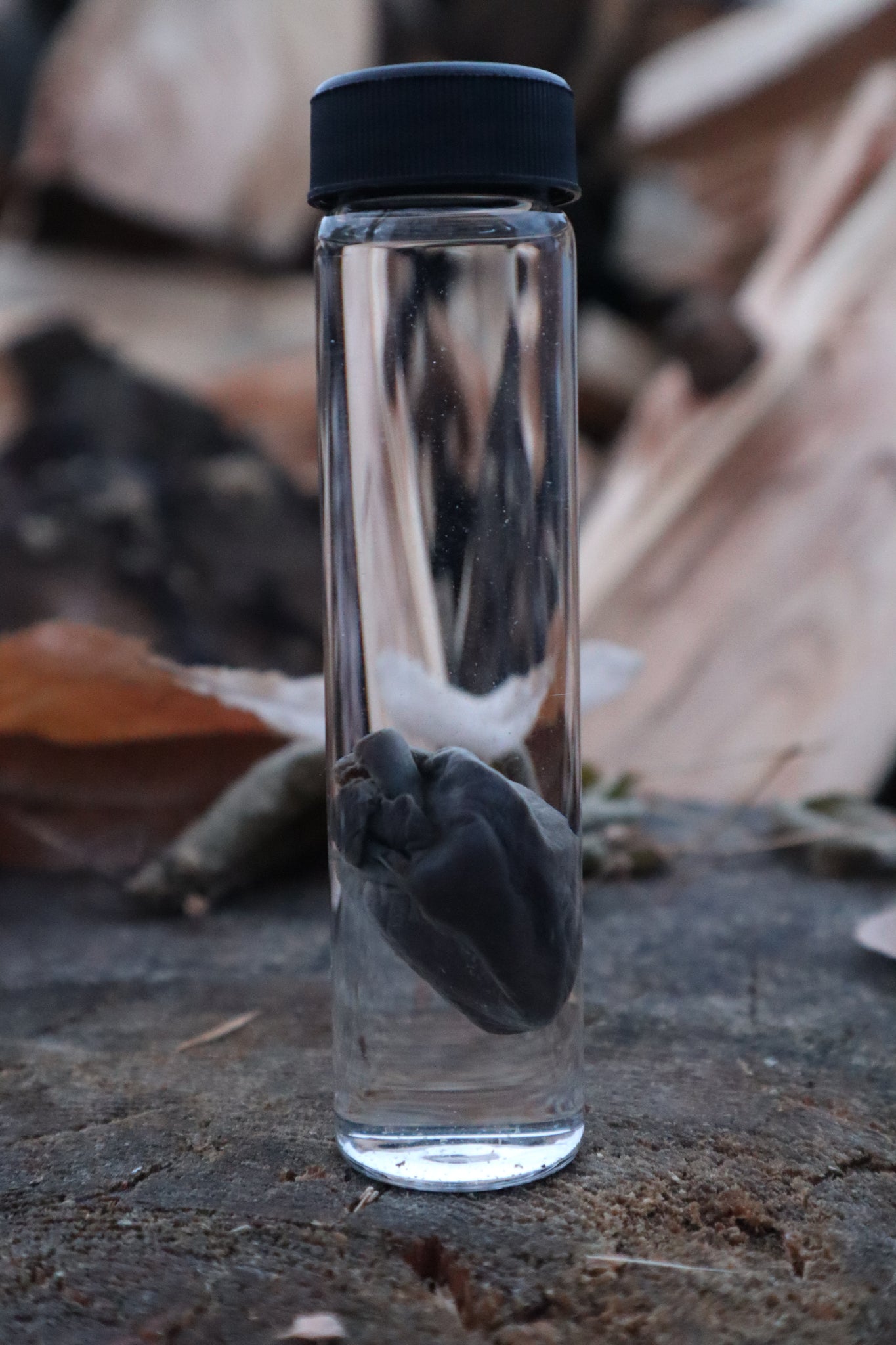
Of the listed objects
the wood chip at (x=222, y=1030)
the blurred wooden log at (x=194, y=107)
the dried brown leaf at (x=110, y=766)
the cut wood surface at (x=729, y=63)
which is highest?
the cut wood surface at (x=729, y=63)

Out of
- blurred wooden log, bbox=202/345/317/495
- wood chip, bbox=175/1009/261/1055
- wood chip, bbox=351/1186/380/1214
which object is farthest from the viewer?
blurred wooden log, bbox=202/345/317/495

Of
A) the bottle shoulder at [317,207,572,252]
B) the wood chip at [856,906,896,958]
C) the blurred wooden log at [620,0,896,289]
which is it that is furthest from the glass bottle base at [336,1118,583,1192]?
the blurred wooden log at [620,0,896,289]

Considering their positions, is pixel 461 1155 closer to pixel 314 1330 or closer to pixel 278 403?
pixel 314 1330

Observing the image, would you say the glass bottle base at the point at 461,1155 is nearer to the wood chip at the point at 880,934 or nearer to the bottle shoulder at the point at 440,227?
the wood chip at the point at 880,934

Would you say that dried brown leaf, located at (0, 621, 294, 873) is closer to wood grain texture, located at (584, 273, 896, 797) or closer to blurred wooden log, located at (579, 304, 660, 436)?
wood grain texture, located at (584, 273, 896, 797)

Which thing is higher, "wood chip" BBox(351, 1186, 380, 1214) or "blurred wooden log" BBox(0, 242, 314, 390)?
"blurred wooden log" BBox(0, 242, 314, 390)

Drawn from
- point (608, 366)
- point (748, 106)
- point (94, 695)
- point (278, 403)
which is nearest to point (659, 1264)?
point (94, 695)

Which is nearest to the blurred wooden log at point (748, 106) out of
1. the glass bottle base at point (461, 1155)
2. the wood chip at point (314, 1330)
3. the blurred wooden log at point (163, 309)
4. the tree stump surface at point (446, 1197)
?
the blurred wooden log at point (163, 309)
